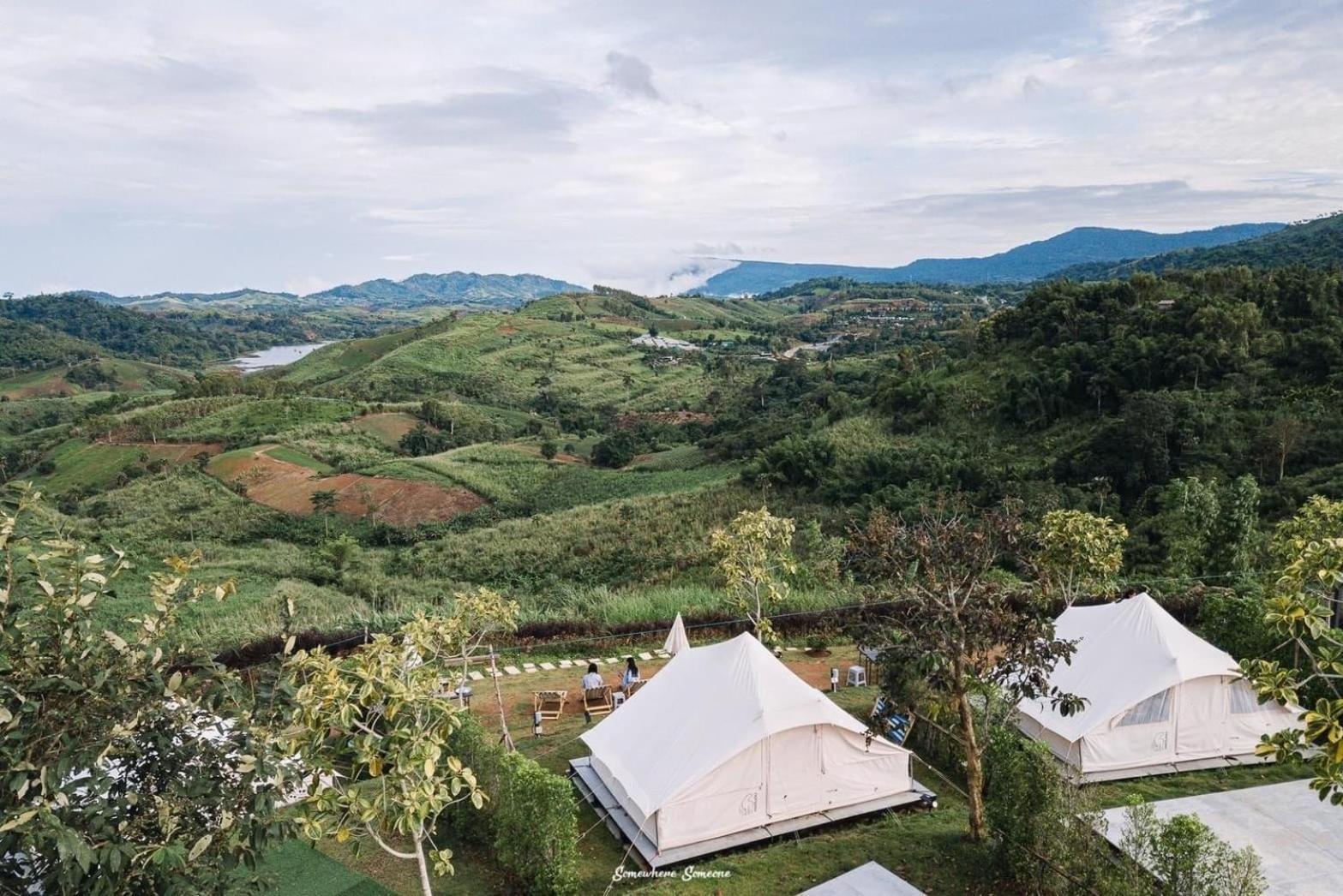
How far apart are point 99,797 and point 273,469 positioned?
A: 2008 inches

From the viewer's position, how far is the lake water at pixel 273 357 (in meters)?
137

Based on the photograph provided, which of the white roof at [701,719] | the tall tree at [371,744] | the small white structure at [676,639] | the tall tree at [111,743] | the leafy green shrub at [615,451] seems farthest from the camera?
the leafy green shrub at [615,451]

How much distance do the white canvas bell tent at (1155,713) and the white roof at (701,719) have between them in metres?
3.34

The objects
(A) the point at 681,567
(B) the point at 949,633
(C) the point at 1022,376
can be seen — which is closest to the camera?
(B) the point at 949,633

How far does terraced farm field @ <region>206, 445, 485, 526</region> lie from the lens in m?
45.5

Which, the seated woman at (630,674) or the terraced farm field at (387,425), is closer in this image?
the seated woman at (630,674)

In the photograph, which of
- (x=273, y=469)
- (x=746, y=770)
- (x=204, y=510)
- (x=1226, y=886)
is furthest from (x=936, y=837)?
(x=273, y=469)

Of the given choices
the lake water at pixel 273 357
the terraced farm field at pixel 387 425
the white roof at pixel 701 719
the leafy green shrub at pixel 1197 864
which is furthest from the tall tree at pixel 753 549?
the lake water at pixel 273 357

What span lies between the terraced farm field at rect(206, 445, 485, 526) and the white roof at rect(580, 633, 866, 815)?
35.6 m

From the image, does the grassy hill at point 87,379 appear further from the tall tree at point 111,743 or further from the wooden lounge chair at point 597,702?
the tall tree at point 111,743

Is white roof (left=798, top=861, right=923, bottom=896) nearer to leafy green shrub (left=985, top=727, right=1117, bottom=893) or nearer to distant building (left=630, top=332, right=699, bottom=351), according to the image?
leafy green shrub (left=985, top=727, right=1117, bottom=893)

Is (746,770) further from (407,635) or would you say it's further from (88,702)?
(88,702)

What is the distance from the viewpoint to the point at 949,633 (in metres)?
8.76

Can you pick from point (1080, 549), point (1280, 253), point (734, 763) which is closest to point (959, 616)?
point (734, 763)
